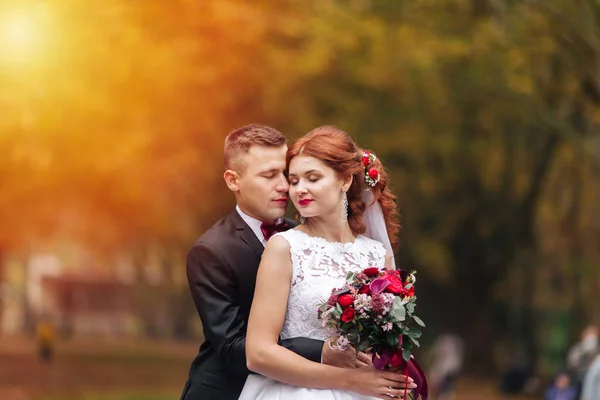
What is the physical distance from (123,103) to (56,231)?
3015 mm

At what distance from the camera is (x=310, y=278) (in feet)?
12.9

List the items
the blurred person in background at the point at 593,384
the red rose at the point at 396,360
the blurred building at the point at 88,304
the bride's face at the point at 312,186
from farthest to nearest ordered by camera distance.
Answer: the blurred building at the point at 88,304
the blurred person in background at the point at 593,384
the bride's face at the point at 312,186
the red rose at the point at 396,360

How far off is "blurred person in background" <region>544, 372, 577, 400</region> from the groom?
6799 millimetres

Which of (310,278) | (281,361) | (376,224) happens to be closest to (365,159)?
(376,224)

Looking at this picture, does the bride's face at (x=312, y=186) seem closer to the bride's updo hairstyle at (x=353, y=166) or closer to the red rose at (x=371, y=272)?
the bride's updo hairstyle at (x=353, y=166)

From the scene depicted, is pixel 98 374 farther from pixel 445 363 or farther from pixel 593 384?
pixel 593 384

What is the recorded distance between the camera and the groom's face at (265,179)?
4148 millimetres

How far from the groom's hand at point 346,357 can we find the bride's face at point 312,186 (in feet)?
1.54

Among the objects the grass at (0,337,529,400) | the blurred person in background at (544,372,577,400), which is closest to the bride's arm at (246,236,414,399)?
the blurred person in background at (544,372,577,400)

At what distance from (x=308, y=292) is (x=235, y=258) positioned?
36cm

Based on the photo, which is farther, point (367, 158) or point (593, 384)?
point (593, 384)

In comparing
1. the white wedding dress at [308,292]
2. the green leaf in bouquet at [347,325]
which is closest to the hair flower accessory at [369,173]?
the white wedding dress at [308,292]

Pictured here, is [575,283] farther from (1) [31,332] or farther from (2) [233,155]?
(2) [233,155]

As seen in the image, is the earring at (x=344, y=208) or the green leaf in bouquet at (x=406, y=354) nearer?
the green leaf in bouquet at (x=406, y=354)
